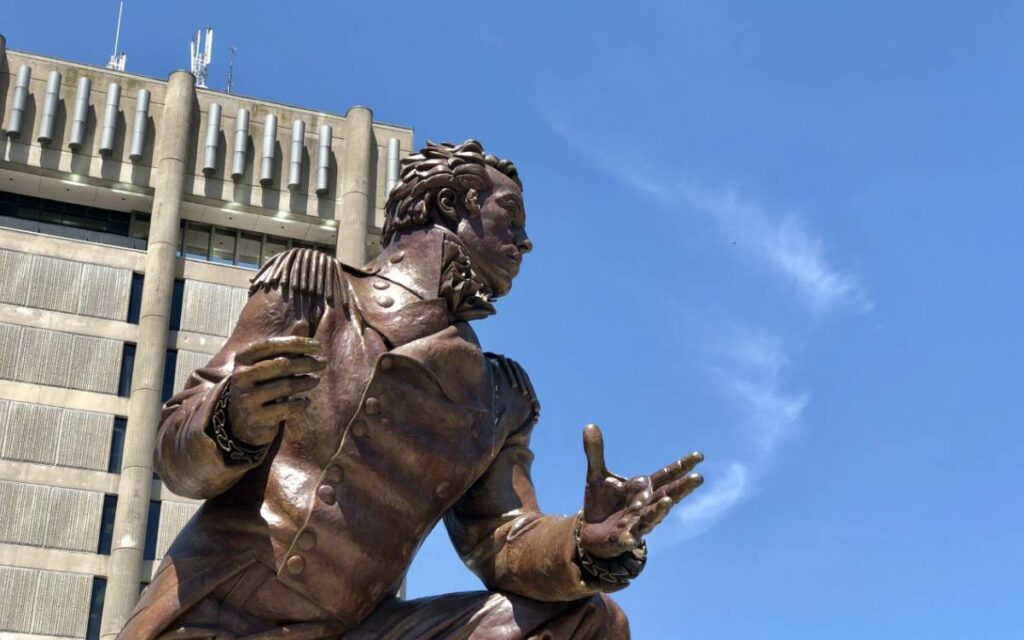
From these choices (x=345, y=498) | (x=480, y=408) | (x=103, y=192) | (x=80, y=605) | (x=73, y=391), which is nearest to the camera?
(x=345, y=498)

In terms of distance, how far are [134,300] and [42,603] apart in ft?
36.5

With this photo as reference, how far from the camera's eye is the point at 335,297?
17.7 feet

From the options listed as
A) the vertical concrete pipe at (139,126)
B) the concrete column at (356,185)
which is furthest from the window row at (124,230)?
the vertical concrete pipe at (139,126)

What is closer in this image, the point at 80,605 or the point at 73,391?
the point at 80,605

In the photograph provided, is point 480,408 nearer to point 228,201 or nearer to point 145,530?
point 145,530

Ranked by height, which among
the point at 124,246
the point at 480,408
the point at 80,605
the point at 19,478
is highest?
the point at 124,246

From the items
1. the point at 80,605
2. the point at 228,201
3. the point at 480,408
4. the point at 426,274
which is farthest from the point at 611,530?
the point at 228,201

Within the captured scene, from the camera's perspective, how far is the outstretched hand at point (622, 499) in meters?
4.53

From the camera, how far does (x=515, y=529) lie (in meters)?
5.37

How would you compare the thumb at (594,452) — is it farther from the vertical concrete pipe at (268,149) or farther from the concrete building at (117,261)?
the vertical concrete pipe at (268,149)

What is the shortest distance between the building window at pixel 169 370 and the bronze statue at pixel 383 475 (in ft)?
139

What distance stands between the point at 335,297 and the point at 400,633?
136cm

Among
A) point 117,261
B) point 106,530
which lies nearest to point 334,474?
point 106,530

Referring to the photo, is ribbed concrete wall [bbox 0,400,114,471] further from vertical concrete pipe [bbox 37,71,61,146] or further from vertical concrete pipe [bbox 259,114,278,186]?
vertical concrete pipe [bbox 259,114,278,186]
